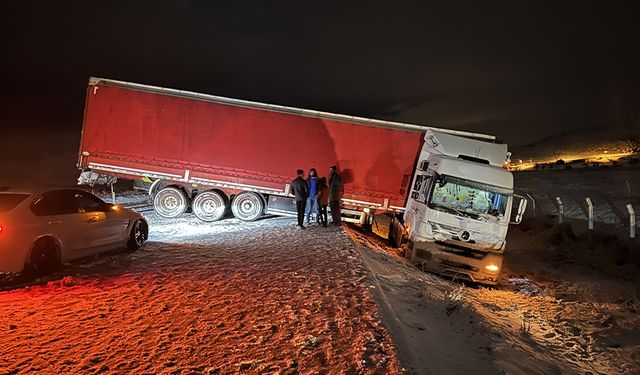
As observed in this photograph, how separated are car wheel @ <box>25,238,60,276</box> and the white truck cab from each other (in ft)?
25.6

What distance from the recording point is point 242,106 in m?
14.6

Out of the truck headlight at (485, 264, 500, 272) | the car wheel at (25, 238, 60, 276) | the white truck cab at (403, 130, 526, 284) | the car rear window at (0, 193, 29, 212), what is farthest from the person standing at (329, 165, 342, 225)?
the car rear window at (0, 193, 29, 212)

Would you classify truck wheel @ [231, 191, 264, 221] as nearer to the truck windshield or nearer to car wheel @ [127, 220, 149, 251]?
car wheel @ [127, 220, 149, 251]

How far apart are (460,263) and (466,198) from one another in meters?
1.64

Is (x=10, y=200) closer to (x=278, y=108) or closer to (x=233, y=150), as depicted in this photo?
(x=233, y=150)

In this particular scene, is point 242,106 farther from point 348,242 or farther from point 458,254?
point 458,254

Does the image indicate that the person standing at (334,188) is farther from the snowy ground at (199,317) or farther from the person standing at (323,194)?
the snowy ground at (199,317)

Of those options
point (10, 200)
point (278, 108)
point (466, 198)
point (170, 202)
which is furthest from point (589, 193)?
point (10, 200)

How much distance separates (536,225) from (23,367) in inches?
804

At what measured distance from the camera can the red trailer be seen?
14414 mm

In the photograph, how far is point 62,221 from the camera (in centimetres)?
739

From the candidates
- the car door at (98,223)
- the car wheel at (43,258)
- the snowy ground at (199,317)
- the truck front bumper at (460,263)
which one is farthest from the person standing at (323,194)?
the car wheel at (43,258)

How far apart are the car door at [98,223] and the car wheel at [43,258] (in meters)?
0.75

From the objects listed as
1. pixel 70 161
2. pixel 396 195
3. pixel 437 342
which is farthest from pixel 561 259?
pixel 70 161
